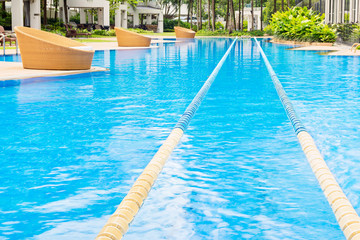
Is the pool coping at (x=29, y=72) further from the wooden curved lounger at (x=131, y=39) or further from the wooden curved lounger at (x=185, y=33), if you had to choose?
the wooden curved lounger at (x=185, y=33)

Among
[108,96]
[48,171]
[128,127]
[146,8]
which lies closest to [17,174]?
[48,171]

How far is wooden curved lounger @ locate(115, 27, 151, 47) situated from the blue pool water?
60.3 feet

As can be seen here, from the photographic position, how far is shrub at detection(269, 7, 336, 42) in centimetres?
3167

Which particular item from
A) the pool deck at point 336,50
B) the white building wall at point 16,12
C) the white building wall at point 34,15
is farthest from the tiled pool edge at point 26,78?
the white building wall at point 34,15

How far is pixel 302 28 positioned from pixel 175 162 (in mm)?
29868

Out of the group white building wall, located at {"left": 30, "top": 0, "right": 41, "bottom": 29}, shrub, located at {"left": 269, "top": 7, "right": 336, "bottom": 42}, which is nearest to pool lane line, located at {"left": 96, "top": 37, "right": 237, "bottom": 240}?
shrub, located at {"left": 269, "top": 7, "right": 336, "bottom": 42}

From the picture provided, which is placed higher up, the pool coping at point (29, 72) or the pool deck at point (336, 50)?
the pool deck at point (336, 50)

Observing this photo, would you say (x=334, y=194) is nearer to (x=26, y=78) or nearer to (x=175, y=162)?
(x=175, y=162)

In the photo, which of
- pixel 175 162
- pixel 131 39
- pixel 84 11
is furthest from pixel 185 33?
pixel 175 162

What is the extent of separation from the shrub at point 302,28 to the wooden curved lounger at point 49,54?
67.8 feet

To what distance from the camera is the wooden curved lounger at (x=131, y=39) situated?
29.2 meters

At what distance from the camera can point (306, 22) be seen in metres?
33.5

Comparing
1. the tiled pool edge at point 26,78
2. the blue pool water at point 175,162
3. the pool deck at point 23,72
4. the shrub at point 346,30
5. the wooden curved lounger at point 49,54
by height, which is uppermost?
the shrub at point 346,30

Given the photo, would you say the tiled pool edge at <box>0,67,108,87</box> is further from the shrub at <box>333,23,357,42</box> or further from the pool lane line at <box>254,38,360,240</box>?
the shrub at <box>333,23,357,42</box>
